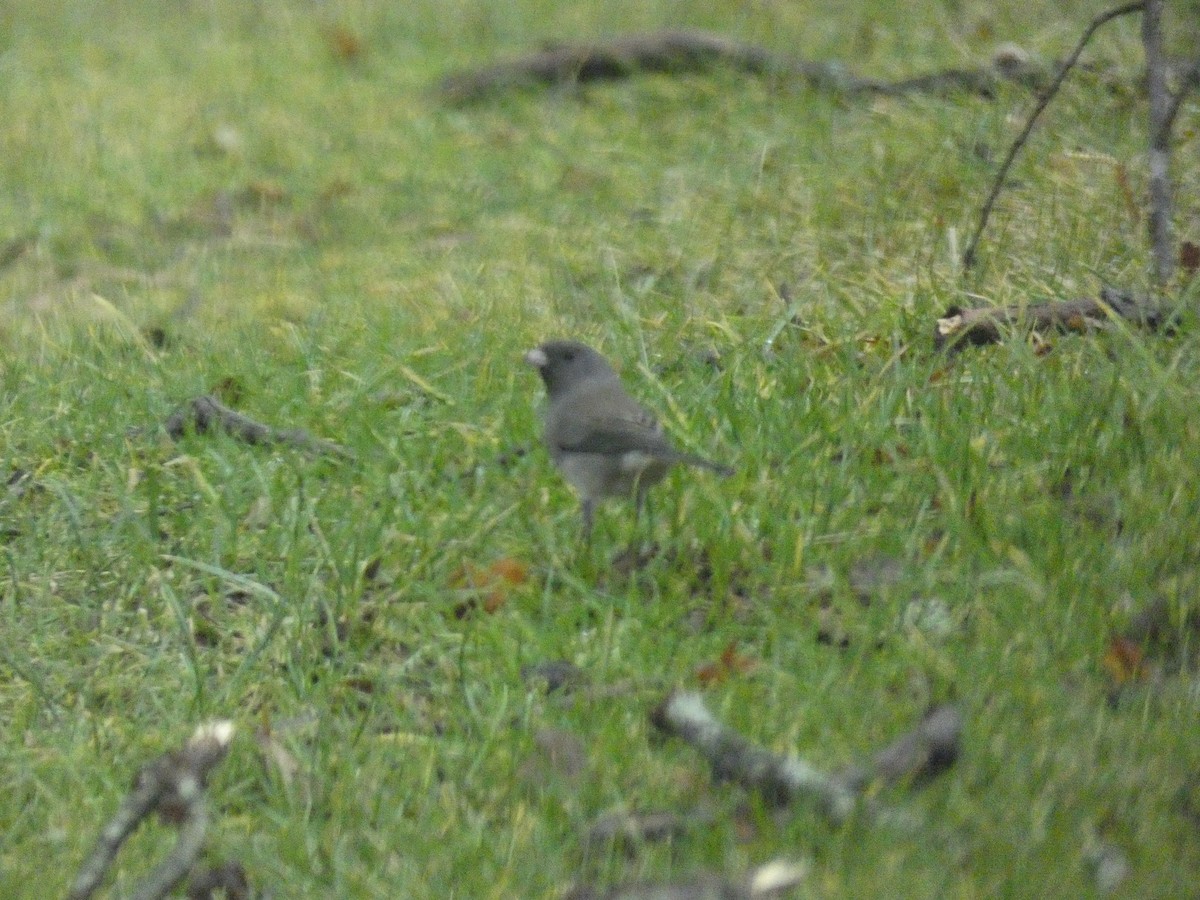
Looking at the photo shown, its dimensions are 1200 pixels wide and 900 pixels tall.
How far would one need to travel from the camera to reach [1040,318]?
4371mm

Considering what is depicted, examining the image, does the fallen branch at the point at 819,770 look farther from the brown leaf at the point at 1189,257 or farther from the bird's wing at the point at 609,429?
the brown leaf at the point at 1189,257

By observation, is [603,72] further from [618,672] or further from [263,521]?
[618,672]

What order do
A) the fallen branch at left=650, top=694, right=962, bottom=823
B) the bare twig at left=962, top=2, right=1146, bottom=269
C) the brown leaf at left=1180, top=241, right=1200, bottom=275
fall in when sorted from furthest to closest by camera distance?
the brown leaf at left=1180, top=241, right=1200, bottom=275
the bare twig at left=962, top=2, right=1146, bottom=269
the fallen branch at left=650, top=694, right=962, bottom=823

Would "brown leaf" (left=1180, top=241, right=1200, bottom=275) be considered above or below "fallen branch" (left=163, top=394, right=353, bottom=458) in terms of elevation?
above

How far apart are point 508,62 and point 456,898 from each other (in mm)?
5562

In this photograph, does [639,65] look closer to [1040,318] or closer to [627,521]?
[1040,318]

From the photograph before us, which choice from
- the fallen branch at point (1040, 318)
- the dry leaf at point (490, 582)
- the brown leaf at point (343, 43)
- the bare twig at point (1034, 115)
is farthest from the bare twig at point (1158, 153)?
the brown leaf at point (343, 43)

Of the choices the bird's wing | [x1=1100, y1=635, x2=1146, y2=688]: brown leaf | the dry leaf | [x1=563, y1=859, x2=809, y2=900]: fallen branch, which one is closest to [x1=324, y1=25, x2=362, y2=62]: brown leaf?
the bird's wing

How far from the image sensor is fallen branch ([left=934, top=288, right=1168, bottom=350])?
428cm

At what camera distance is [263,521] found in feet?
13.3

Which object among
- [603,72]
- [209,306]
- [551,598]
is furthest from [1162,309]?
[603,72]

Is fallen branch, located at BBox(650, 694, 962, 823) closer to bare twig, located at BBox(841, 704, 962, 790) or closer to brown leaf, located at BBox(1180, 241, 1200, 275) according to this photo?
bare twig, located at BBox(841, 704, 962, 790)

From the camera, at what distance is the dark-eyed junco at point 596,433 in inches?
144

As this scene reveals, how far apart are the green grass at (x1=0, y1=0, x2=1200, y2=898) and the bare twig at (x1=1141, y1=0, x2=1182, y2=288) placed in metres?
0.21
